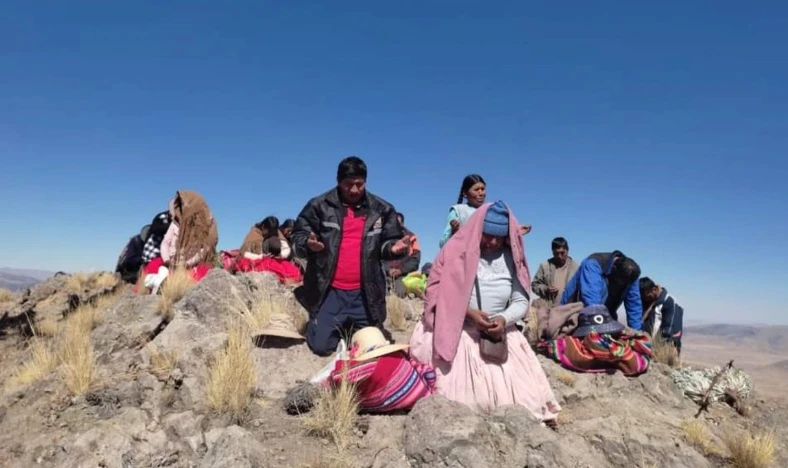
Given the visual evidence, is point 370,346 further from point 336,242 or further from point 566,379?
point 566,379

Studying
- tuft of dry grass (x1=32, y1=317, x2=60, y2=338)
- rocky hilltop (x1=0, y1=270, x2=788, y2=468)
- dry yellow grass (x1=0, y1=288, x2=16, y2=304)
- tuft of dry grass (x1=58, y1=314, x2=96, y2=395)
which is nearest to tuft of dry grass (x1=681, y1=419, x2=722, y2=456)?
rocky hilltop (x1=0, y1=270, x2=788, y2=468)

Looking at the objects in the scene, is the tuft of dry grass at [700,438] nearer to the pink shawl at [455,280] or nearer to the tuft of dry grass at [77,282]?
the pink shawl at [455,280]

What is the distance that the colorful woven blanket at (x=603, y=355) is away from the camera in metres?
4.88

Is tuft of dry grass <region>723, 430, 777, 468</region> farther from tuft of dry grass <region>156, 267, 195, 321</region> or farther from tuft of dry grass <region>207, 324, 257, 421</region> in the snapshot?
tuft of dry grass <region>156, 267, 195, 321</region>

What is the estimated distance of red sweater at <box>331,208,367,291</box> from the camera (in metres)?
4.59

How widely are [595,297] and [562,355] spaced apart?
0.84 meters

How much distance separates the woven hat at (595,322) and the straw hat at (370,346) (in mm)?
2574

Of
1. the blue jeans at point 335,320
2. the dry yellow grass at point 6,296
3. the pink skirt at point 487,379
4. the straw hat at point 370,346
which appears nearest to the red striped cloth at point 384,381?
the straw hat at point 370,346

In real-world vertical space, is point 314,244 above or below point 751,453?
above

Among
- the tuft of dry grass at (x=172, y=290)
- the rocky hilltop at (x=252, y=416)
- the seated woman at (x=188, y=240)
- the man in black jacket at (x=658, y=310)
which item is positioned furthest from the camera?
the man in black jacket at (x=658, y=310)

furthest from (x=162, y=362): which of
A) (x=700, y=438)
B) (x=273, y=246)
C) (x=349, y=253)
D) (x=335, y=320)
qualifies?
(x=700, y=438)

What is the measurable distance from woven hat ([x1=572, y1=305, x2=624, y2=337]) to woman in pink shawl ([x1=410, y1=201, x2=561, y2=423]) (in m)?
1.50

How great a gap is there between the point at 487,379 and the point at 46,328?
6.56m

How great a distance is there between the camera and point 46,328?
6383 millimetres
